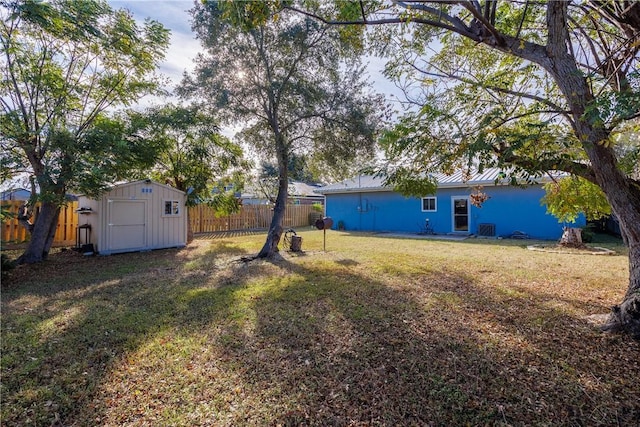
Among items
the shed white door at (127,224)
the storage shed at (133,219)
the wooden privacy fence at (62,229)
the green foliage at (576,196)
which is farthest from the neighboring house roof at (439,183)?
the wooden privacy fence at (62,229)

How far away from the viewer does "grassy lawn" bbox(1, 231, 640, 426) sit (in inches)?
92.0

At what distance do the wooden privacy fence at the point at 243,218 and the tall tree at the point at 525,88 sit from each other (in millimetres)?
12256

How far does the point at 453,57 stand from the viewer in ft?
17.3

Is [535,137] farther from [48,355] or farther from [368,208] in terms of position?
[368,208]

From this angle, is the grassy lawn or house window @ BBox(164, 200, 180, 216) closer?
the grassy lawn

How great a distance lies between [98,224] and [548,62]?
11.2 m

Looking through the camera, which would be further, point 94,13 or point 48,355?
point 94,13

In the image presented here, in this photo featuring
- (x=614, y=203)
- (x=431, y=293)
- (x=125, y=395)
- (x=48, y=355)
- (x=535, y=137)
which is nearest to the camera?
(x=125, y=395)

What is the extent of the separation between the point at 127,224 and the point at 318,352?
911 centimetres

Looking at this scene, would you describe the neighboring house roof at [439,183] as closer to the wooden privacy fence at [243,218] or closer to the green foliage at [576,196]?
the wooden privacy fence at [243,218]

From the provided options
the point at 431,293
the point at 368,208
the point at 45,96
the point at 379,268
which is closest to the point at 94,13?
the point at 45,96

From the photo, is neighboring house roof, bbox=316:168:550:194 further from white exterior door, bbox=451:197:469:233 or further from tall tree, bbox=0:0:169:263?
tall tree, bbox=0:0:169:263

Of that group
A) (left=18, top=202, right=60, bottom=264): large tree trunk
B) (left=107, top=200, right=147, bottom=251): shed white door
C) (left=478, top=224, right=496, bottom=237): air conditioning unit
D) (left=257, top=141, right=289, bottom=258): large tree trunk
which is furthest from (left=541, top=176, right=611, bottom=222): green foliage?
(left=18, top=202, right=60, bottom=264): large tree trunk

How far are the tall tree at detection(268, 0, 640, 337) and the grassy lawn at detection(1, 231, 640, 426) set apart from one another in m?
1.27
